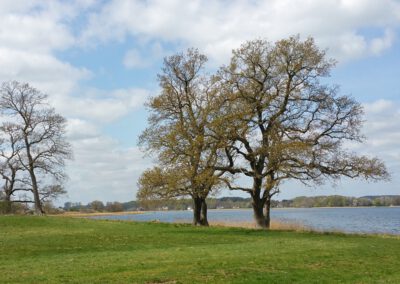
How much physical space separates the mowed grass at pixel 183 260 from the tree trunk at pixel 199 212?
1011cm

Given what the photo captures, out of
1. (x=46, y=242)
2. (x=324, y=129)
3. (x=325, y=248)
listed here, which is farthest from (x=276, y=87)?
(x=46, y=242)

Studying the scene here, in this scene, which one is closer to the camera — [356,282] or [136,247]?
[356,282]

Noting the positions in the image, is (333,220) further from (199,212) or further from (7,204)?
(7,204)

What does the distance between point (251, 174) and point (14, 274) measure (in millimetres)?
22291

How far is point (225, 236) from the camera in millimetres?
26984

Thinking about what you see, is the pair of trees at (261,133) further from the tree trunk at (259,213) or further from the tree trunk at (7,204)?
the tree trunk at (7,204)

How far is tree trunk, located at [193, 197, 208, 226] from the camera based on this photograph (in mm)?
37219

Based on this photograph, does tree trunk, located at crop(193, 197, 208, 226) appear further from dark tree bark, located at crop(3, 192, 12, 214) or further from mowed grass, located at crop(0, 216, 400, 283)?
dark tree bark, located at crop(3, 192, 12, 214)

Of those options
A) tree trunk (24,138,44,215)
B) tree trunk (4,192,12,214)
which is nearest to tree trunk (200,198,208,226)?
tree trunk (24,138,44,215)

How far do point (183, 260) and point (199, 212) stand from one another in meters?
21.4

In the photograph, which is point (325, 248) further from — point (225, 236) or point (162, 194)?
point (162, 194)

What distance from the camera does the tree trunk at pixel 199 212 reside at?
3722cm

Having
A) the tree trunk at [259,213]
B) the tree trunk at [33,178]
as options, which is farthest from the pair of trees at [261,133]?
the tree trunk at [33,178]

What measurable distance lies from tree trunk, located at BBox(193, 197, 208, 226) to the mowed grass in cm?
1011
